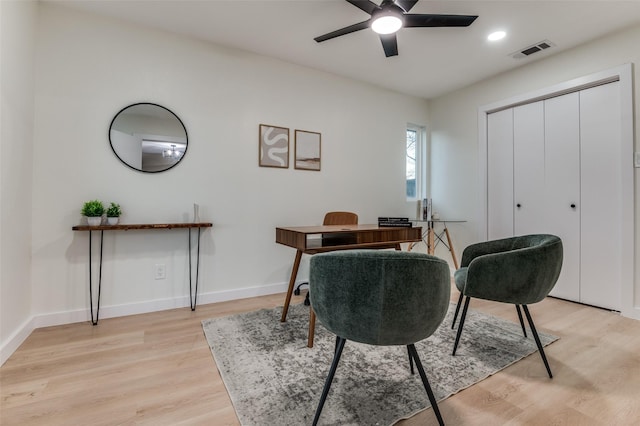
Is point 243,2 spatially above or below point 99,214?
above

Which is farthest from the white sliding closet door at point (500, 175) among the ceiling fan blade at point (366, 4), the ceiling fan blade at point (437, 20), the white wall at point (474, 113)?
the ceiling fan blade at point (366, 4)

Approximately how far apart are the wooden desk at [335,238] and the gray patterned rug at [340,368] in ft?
0.73

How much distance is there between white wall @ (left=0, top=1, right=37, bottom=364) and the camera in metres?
1.72

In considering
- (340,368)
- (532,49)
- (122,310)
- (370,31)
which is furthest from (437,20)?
(122,310)

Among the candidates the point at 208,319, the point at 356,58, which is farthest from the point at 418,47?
the point at 208,319

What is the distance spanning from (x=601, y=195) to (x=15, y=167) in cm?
464

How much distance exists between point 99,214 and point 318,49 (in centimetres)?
246

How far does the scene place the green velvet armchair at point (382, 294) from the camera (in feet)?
3.47

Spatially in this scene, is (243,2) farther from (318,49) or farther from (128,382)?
(128,382)

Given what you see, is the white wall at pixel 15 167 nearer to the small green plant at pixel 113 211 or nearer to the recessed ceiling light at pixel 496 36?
the small green plant at pixel 113 211

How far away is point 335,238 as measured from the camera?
7.02 ft

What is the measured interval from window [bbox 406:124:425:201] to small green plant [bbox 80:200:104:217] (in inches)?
143

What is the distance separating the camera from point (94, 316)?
2.35 metres

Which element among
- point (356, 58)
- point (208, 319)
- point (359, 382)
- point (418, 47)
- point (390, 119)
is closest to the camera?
point (359, 382)
